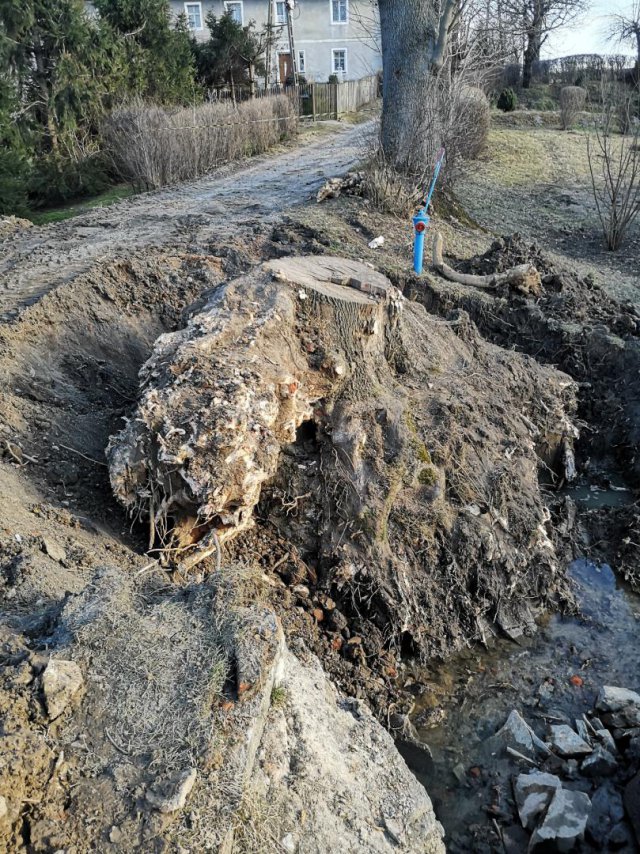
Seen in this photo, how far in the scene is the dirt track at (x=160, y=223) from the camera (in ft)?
22.3

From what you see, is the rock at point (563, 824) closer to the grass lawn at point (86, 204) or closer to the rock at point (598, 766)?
the rock at point (598, 766)

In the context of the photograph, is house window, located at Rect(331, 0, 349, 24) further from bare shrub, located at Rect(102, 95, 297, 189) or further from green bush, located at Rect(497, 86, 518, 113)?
bare shrub, located at Rect(102, 95, 297, 189)

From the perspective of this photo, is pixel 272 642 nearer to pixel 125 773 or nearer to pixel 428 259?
pixel 125 773

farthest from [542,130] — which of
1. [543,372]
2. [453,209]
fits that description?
[543,372]

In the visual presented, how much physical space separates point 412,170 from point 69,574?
9.35 metres

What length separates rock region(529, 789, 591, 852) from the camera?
3.43m

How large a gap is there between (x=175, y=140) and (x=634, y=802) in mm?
14223

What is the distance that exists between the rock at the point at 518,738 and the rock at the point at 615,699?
0.52 meters

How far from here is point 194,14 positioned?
32781mm

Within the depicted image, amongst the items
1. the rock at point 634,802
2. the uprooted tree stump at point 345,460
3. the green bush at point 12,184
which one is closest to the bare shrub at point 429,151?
the uprooted tree stump at point 345,460

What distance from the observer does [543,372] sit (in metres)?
6.57

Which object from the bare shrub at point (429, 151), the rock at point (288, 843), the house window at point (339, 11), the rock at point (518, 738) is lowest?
the rock at point (518, 738)

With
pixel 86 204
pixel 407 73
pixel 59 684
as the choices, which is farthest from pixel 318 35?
pixel 59 684

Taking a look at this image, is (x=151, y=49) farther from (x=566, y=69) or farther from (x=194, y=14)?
(x=566, y=69)
